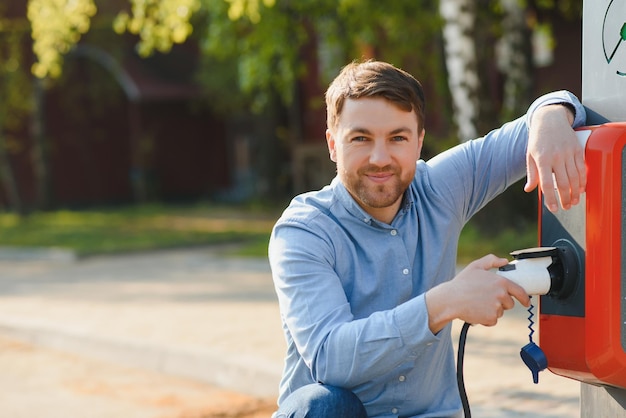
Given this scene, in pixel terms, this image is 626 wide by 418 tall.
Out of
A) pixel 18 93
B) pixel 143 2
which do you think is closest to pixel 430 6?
pixel 143 2

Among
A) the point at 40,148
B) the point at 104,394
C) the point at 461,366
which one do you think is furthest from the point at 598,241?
the point at 40,148

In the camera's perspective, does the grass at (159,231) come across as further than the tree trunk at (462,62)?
Yes

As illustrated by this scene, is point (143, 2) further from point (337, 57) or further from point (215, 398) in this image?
point (215, 398)

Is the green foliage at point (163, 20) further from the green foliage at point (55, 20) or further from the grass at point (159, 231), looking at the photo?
the grass at point (159, 231)

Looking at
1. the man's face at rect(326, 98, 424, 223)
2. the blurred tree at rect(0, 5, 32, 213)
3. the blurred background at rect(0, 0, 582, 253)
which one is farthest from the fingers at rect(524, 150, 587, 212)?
the blurred tree at rect(0, 5, 32, 213)

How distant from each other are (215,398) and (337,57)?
10.5 m

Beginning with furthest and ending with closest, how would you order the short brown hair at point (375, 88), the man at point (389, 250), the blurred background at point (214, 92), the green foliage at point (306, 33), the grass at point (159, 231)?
the green foliage at point (306, 33), the blurred background at point (214, 92), the grass at point (159, 231), the short brown hair at point (375, 88), the man at point (389, 250)

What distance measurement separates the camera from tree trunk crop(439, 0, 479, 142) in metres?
10.6

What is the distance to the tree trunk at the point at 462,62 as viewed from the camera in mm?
10609

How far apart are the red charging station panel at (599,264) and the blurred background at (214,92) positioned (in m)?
8.09

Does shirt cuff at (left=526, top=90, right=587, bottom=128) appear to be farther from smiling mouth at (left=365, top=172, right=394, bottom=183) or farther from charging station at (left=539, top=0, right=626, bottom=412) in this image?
smiling mouth at (left=365, top=172, right=394, bottom=183)

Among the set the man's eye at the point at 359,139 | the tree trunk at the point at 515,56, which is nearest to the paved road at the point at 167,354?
the man's eye at the point at 359,139

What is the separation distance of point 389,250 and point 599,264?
0.52m

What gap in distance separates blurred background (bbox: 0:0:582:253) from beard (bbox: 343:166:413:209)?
7829 mm
